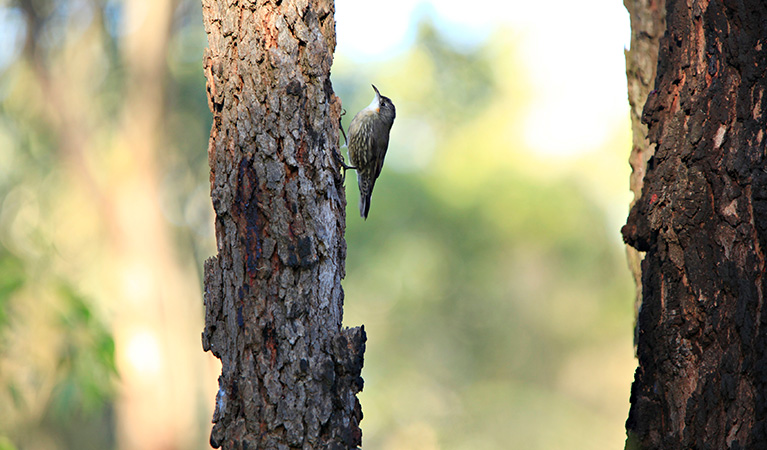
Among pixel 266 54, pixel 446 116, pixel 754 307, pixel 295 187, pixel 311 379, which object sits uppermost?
pixel 446 116

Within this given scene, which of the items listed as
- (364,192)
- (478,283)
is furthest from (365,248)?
(364,192)

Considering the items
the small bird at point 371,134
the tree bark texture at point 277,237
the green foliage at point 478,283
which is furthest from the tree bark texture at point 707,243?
the green foliage at point 478,283

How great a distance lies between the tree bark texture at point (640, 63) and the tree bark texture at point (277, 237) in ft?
→ 4.92

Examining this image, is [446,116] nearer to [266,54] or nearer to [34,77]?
[34,77]

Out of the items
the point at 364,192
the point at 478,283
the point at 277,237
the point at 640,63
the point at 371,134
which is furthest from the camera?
the point at 478,283

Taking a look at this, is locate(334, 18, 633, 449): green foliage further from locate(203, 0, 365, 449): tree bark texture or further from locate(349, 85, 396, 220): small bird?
locate(203, 0, 365, 449): tree bark texture

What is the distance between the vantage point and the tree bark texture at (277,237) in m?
1.86

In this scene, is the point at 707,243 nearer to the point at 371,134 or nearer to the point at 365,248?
the point at 371,134

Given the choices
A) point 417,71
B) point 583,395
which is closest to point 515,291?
point 583,395

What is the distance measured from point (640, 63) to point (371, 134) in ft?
6.01

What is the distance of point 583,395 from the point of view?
A: 1188 centimetres

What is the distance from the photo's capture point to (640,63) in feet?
9.62

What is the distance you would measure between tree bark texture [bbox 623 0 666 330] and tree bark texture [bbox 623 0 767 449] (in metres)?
0.73

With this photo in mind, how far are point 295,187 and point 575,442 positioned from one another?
10.3 metres
